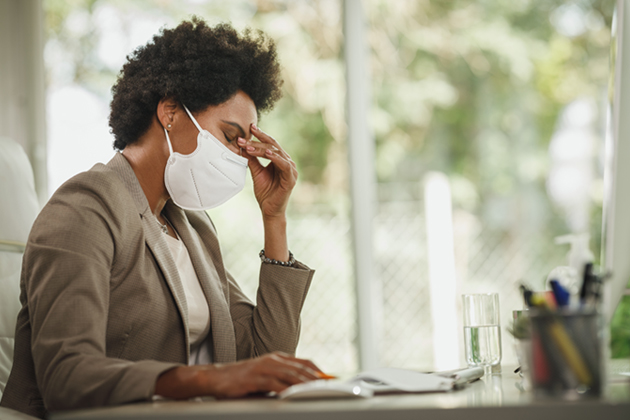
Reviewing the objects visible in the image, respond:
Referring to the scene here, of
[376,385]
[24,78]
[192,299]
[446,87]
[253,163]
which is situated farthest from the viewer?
[446,87]

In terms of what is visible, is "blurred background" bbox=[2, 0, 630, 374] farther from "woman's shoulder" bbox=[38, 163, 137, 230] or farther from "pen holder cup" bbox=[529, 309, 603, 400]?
"pen holder cup" bbox=[529, 309, 603, 400]

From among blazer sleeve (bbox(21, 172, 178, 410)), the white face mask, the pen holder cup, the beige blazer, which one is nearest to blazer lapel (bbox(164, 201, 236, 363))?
the beige blazer

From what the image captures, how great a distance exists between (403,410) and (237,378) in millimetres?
266

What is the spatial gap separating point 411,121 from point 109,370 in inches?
141

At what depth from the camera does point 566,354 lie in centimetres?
60

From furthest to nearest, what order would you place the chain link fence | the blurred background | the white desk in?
the chain link fence
the blurred background
the white desk

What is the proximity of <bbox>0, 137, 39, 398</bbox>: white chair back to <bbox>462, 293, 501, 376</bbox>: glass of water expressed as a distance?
948mm

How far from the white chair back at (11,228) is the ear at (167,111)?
393mm

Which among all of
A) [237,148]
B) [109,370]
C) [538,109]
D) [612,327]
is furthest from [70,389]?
[538,109]

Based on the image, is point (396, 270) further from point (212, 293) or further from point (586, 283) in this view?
point (586, 283)

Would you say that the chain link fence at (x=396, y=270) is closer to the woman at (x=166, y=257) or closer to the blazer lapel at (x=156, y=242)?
the woman at (x=166, y=257)

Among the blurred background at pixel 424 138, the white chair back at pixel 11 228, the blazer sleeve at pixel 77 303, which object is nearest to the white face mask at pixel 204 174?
the blazer sleeve at pixel 77 303

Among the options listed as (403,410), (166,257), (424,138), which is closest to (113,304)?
(166,257)

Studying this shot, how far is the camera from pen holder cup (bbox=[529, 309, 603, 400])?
59 cm
